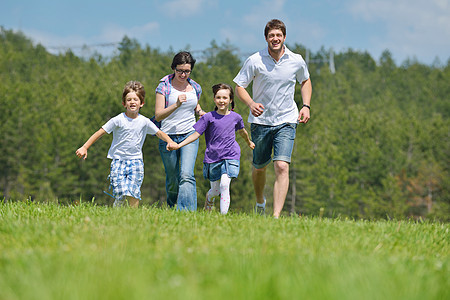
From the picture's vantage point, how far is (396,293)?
93.6 inches

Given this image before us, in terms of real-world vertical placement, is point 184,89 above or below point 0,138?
above

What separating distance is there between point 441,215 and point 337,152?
51.8ft

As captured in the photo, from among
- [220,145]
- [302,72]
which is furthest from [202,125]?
[302,72]

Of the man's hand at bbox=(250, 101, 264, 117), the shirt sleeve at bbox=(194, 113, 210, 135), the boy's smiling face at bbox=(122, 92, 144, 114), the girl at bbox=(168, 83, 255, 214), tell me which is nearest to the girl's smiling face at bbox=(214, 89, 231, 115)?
the girl at bbox=(168, 83, 255, 214)

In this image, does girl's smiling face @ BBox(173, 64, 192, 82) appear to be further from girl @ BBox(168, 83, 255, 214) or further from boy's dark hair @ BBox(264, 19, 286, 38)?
boy's dark hair @ BBox(264, 19, 286, 38)

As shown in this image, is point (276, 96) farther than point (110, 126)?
No

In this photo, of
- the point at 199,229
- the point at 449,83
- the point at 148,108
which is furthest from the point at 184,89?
the point at 449,83

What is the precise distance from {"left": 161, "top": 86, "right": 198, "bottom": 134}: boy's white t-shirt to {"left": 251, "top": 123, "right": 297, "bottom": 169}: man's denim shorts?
1012mm

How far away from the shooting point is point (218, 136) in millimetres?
7340

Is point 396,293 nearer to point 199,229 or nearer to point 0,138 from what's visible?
point 199,229

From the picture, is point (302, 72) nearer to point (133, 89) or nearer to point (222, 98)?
point (222, 98)

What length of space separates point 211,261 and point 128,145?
14.9ft

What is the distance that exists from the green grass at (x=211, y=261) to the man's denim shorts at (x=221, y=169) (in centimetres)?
233

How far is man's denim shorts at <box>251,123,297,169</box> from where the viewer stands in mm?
6930
